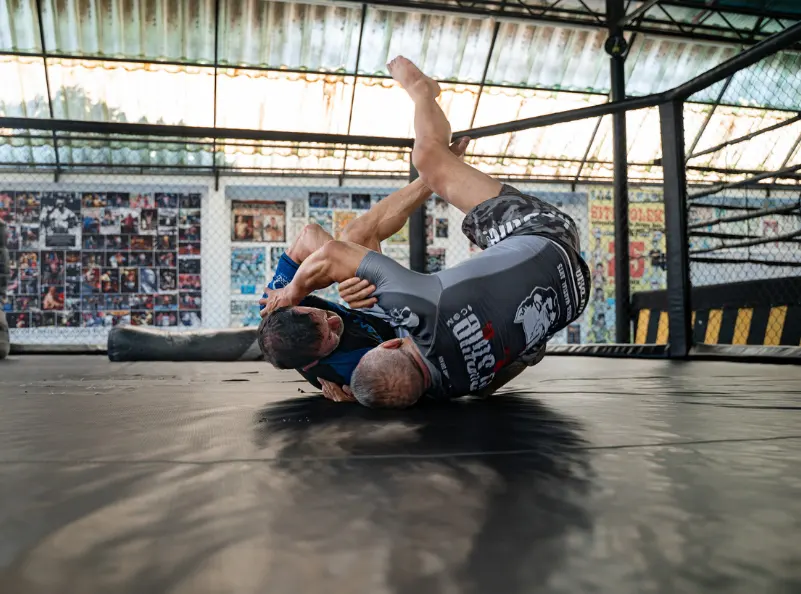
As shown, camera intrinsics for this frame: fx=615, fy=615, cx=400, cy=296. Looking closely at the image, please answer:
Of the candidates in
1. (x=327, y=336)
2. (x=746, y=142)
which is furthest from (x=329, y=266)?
(x=746, y=142)

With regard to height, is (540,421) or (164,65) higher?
(164,65)

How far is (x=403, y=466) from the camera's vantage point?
28.4 inches

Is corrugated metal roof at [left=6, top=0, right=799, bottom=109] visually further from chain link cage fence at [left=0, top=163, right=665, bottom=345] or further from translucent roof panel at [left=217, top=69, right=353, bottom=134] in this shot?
chain link cage fence at [left=0, top=163, right=665, bottom=345]

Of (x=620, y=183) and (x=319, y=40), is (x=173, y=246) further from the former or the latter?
(x=620, y=183)

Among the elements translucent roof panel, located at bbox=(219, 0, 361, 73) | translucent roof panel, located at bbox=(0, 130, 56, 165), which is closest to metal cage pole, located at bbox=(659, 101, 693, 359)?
translucent roof panel, located at bbox=(219, 0, 361, 73)

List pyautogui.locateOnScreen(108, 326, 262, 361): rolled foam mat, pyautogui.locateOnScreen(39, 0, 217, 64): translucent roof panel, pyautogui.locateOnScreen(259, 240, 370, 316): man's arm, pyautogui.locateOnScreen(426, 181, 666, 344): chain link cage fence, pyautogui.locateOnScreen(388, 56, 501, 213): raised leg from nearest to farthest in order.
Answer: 1. pyautogui.locateOnScreen(259, 240, 370, 316): man's arm
2. pyautogui.locateOnScreen(388, 56, 501, 213): raised leg
3. pyautogui.locateOnScreen(108, 326, 262, 361): rolled foam mat
4. pyautogui.locateOnScreen(39, 0, 217, 64): translucent roof panel
5. pyautogui.locateOnScreen(426, 181, 666, 344): chain link cage fence

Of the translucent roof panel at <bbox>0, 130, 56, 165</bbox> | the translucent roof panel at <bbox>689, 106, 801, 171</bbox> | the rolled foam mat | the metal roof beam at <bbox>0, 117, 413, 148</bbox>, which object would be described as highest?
the translucent roof panel at <bbox>689, 106, 801, 171</bbox>

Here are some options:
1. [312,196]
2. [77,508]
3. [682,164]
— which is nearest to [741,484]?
[77,508]

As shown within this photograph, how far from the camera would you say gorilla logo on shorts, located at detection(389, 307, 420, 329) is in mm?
1184

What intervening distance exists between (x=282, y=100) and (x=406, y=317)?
5.33 metres

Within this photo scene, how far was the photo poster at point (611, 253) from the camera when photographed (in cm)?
638

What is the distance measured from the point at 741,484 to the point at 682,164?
91.5 inches

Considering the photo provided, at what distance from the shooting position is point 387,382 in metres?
1.22

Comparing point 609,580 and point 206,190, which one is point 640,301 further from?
point 609,580
